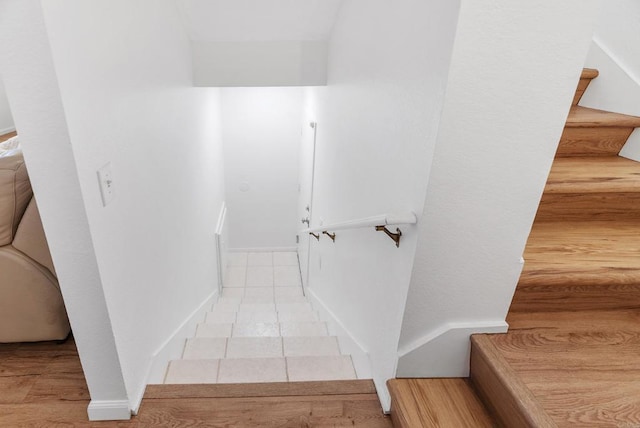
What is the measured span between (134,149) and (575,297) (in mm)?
1785

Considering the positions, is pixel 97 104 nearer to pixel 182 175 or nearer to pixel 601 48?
pixel 182 175

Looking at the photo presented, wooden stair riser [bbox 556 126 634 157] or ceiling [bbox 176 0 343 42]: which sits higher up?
ceiling [bbox 176 0 343 42]

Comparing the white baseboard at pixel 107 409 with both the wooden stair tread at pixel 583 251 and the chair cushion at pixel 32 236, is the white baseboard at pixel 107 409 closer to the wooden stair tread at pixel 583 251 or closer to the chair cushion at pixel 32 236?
the chair cushion at pixel 32 236

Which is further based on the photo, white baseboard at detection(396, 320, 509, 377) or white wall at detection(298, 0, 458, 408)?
white baseboard at detection(396, 320, 509, 377)

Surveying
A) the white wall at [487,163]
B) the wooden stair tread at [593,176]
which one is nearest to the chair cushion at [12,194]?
the white wall at [487,163]

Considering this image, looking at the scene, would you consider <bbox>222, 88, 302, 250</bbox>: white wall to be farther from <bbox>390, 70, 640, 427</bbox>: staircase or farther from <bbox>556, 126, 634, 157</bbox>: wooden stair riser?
<bbox>390, 70, 640, 427</bbox>: staircase

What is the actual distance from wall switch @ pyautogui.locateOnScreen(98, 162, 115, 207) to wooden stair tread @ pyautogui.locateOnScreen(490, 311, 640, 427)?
139cm

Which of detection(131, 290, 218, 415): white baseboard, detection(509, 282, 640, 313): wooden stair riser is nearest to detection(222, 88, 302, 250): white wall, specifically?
detection(131, 290, 218, 415): white baseboard

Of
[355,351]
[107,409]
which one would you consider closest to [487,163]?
[355,351]

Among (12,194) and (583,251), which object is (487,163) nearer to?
(583,251)

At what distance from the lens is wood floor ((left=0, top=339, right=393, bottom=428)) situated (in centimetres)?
139

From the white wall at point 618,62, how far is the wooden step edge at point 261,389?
5.53ft

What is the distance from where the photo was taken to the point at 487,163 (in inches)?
39.9

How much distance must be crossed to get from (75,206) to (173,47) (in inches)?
54.5
